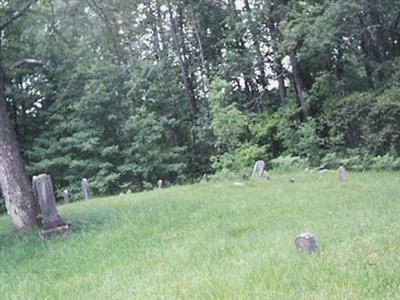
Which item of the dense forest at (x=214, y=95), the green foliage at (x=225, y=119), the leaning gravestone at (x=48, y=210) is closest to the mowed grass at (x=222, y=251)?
the leaning gravestone at (x=48, y=210)

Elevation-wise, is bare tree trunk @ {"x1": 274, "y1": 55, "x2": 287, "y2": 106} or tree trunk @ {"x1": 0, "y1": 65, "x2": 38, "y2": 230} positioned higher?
bare tree trunk @ {"x1": 274, "y1": 55, "x2": 287, "y2": 106}

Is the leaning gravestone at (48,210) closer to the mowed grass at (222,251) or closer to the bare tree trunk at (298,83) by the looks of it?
the mowed grass at (222,251)

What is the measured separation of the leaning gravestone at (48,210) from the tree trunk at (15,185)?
285 millimetres

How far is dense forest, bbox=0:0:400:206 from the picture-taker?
23.1 metres

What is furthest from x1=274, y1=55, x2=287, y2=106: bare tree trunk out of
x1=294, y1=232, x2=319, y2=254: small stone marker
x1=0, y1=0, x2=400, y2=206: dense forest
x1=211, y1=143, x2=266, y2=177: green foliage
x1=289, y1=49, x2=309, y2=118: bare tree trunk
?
x1=294, y1=232, x2=319, y2=254: small stone marker

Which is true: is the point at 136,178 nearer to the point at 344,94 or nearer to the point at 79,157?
the point at 79,157

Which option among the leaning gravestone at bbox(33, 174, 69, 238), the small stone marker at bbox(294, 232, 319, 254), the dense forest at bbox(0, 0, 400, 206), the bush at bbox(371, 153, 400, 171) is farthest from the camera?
the dense forest at bbox(0, 0, 400, 206)

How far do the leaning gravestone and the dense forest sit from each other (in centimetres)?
1120

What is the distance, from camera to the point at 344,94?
A: 2575cm

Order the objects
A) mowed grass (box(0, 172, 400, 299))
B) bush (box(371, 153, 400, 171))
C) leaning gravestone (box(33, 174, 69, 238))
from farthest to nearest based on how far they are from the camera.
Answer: bush (box(371, 153, 400, 171)) < leaning gravestone (box(33, 174, 69, 238)) < mowed grass (box(0, 172, 400, 299))

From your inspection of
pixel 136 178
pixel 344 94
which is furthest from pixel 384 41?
pixel 136 178

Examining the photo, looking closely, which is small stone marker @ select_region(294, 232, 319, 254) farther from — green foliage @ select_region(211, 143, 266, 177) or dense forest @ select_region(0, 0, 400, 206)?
green foliage @ select_region(211, 143, 266, 177)

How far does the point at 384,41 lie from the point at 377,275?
2292cm

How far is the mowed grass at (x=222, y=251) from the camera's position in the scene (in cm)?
510
